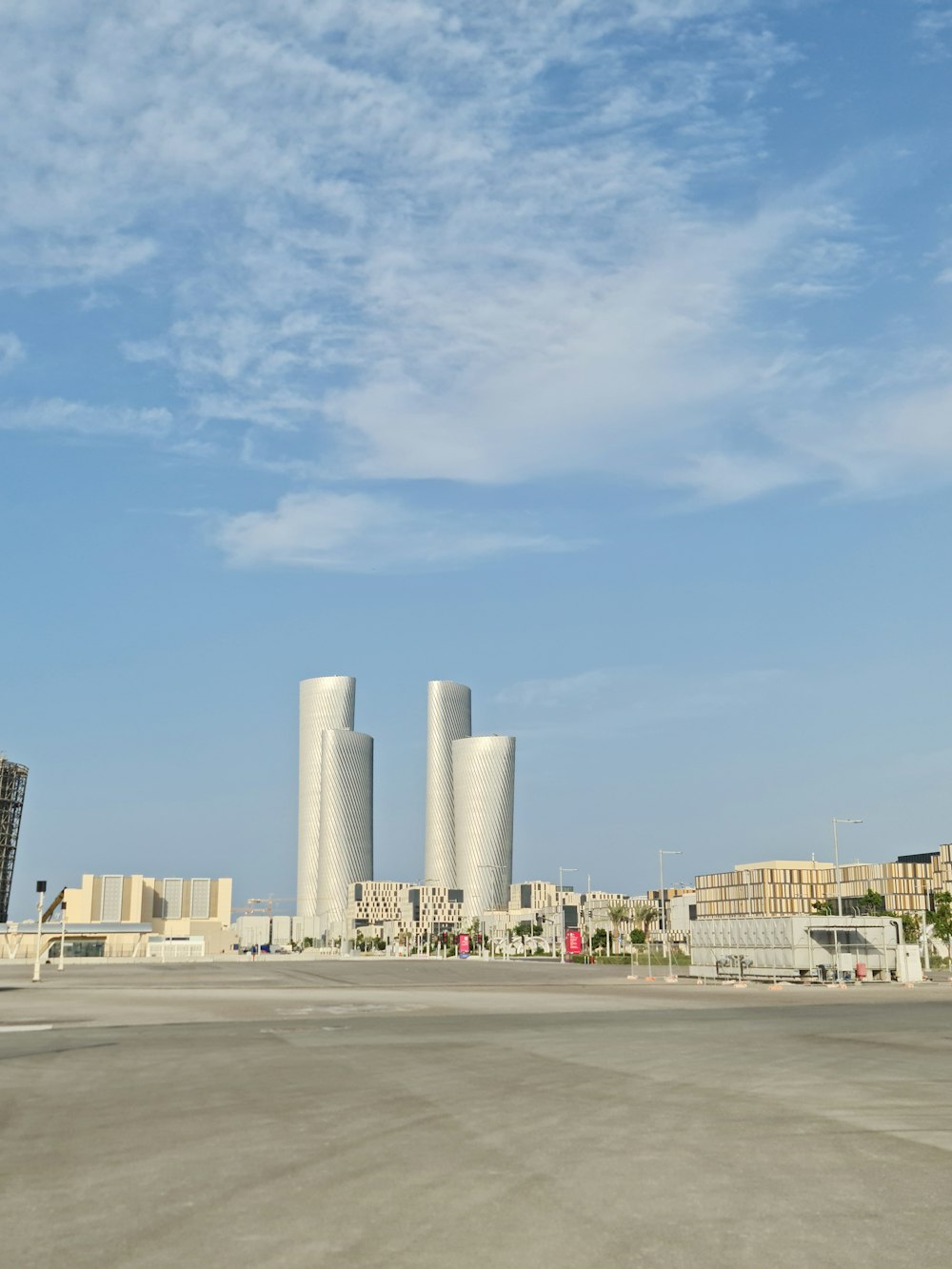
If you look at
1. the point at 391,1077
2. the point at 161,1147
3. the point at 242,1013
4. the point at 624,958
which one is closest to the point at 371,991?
the point at 242,1013

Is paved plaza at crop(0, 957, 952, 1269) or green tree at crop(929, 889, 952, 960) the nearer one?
paved plaza at crop(0, 957, 952, 1269)

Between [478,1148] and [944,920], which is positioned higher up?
[944,920]

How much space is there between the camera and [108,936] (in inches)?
7648

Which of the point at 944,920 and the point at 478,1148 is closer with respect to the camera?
the point at 478,1148

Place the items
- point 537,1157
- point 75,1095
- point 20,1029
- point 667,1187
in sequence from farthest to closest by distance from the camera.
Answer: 1. point 20,1029
2. point 75,1095
3. point 537,1157
4. point 667,1187

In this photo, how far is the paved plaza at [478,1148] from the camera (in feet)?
29.5

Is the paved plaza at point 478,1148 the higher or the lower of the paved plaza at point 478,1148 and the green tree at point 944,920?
the lower

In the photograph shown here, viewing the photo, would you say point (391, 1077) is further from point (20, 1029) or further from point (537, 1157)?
point (20, 1029)

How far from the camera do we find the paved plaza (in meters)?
9.00

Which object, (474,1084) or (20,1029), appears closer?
(474,1084)

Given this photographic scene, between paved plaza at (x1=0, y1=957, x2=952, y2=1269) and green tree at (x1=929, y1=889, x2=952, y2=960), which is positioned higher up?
green tree at (x1=929, y1=889, x2=952, y2=960)

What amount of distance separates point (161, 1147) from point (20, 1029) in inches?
928

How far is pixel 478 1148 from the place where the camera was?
42.9 ft

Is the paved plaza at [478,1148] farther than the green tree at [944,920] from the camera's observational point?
No
